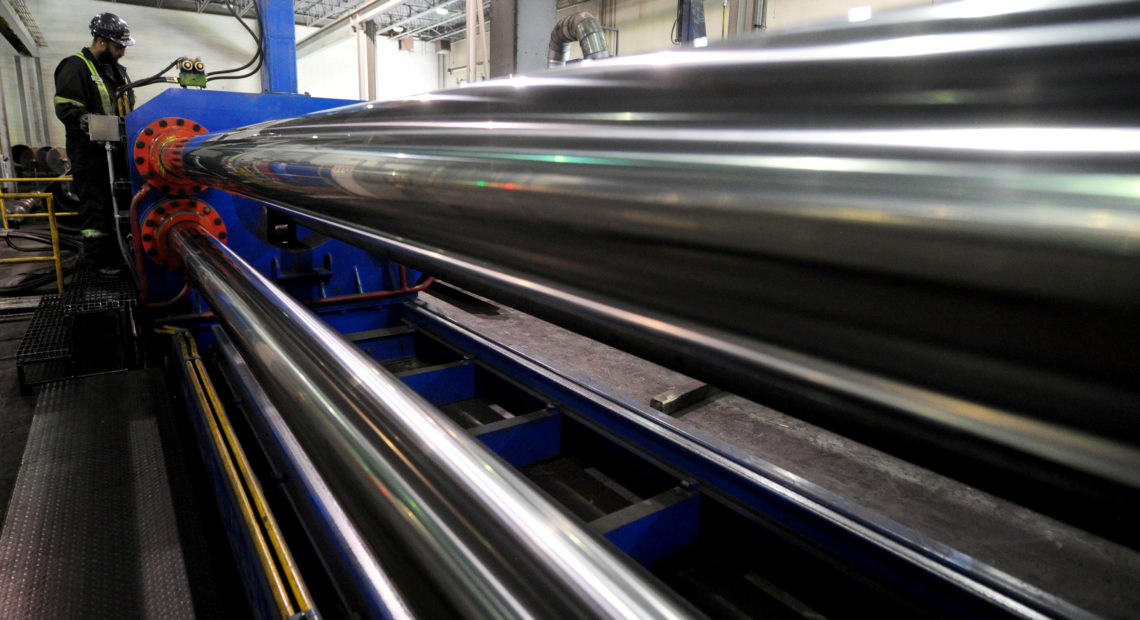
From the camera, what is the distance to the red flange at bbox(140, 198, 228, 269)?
1.92 metres

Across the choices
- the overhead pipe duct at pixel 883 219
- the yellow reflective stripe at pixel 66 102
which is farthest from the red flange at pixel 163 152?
the overhead pipe duct at pixel 883 219

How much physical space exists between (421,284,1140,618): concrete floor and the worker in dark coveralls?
1779 millimetres

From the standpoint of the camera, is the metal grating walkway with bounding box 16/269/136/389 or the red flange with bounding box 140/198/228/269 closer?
the metal grating walkway with bounding box 16/269/136/389

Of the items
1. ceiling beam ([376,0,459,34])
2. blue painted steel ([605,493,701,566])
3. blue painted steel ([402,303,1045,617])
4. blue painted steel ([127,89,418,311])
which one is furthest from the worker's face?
ceiling beam ([376,0,459,34])

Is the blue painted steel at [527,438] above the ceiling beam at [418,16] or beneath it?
beneath

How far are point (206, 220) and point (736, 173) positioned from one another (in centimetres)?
211

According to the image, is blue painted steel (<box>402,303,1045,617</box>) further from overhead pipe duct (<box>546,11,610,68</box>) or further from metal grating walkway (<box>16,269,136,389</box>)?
overhead pipe duct (<box>546,11,610,68</box>)

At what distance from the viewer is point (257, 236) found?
2.21 meters

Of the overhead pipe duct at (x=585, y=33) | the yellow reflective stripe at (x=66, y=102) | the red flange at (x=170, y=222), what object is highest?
the overhead pipe duct at (x=585, y=33)

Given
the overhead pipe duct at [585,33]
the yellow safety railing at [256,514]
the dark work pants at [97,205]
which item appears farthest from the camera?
the overhead pipe duct at [585,33]

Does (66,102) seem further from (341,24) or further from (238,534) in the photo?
(341,24)

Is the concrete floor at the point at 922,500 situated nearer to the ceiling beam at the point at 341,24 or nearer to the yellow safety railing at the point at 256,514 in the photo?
the yellow safety railing at the point at 256,514

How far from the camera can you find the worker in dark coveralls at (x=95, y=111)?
2.34m

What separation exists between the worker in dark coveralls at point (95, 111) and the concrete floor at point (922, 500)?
1.78 meters
